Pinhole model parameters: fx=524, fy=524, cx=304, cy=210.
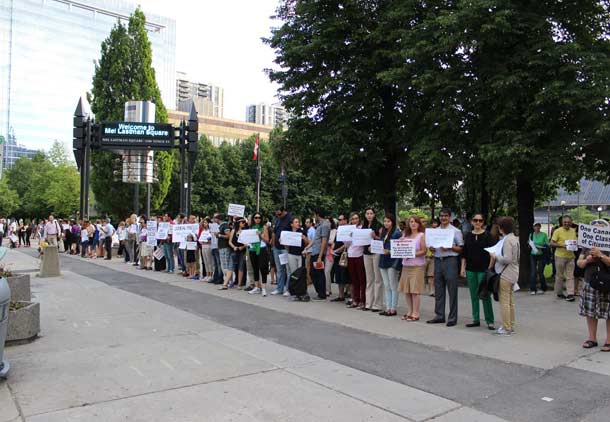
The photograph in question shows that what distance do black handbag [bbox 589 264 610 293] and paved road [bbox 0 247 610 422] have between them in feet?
2.99

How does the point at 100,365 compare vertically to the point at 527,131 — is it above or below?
below

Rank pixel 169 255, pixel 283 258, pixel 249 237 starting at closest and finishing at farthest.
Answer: pixel 283 258 < pixel 249 237 < pixel 169 255

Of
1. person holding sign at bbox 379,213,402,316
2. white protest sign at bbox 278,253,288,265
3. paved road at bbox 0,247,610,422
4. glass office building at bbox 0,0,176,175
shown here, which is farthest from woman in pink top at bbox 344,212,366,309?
glass office building at bbox 0,0,176,175

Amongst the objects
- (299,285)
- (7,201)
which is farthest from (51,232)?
(7,201)

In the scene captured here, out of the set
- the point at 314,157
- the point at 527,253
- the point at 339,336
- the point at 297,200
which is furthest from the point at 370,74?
the point at 297,200

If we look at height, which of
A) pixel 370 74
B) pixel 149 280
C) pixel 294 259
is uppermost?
pixel 370 74

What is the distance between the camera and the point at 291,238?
1205 centimetres

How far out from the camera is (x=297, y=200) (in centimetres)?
5994

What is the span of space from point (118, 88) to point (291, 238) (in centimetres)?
3439

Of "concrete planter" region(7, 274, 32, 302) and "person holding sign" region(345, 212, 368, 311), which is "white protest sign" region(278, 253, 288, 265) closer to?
"person holding sign" region(345, 212, 368, 311)

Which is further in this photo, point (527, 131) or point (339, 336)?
point (527, 131)

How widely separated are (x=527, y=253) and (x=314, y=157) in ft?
23.4

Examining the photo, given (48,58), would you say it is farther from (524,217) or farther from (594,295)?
(594,295)

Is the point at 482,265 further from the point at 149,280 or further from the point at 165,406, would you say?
the point at 149,280
